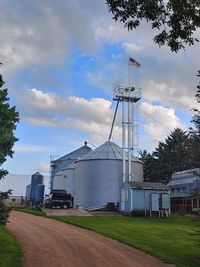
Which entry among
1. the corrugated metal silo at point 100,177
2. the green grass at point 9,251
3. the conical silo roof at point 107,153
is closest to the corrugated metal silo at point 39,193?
the corrugated metal silo at point 100,177

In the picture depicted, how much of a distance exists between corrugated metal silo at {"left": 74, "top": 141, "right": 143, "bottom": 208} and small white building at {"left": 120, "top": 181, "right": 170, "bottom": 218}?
463 cm

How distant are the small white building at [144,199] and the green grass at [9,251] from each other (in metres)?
21.6

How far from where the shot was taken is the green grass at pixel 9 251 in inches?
534

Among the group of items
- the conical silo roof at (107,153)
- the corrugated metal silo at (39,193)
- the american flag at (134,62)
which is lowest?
the corrugated metal silo at (39,193)

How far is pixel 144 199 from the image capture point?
41.3 meters

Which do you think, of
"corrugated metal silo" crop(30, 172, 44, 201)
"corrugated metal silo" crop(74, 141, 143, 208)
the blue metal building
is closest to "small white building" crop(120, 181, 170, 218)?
the blue metal building

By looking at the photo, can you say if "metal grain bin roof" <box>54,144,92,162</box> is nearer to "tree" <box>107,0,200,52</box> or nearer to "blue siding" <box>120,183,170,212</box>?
"blue siding" <box>120,183,170,212</box>

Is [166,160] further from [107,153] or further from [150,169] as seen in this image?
[107,153]

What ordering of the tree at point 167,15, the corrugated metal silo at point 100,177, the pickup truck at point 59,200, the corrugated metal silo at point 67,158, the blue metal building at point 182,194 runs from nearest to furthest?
the tree at point 167,15, the pickup truck at point 59,200, the blue metal building at point 182,194, the corrugated metal silo at point 100,177, the corrugated metal silo at point 67,158

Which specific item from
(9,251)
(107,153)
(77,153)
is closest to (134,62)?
(107,153)

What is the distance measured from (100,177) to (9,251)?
107 feet

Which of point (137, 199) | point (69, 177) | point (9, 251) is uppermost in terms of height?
point (69, 177)

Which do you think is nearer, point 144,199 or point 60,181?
point 144,199

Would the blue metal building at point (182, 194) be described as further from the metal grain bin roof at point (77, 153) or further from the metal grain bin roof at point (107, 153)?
the metal grain bin roof at point (77, 153)
